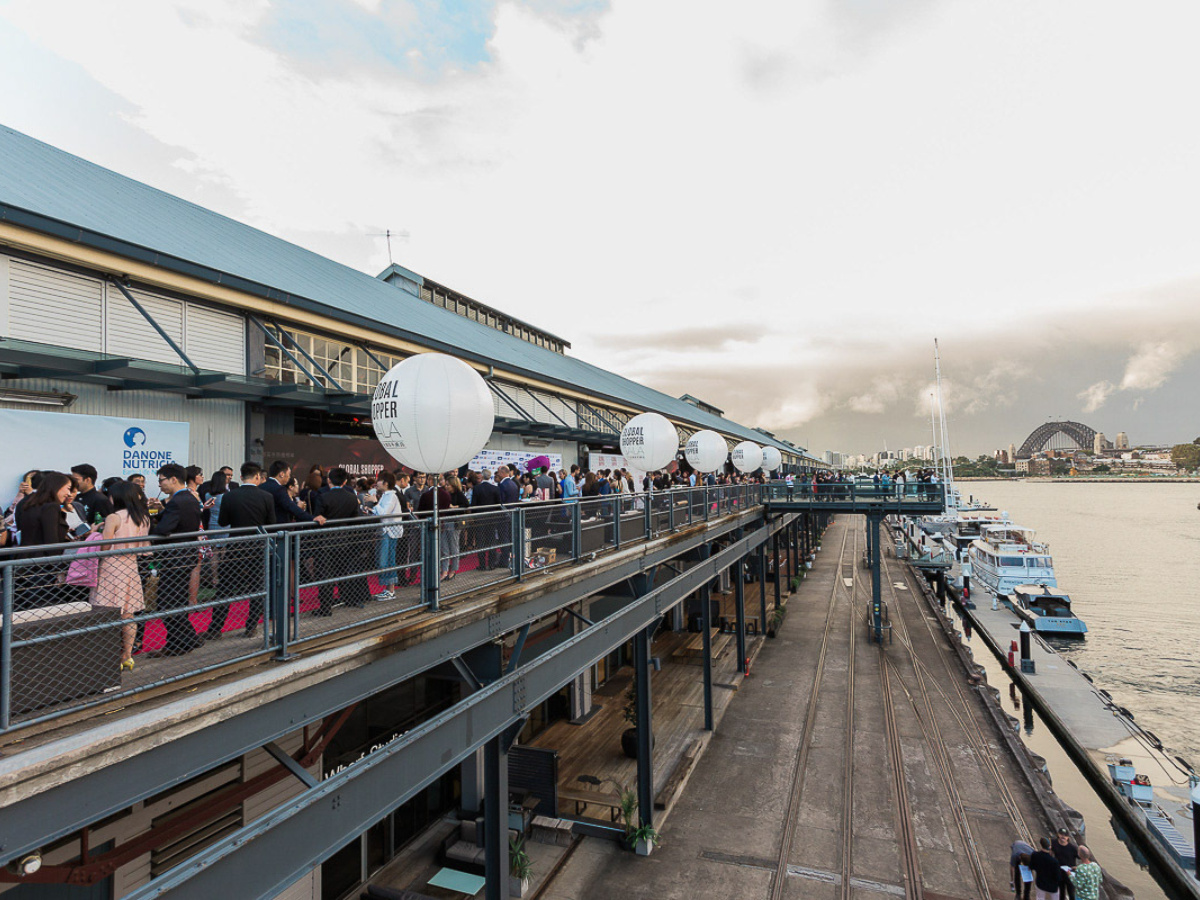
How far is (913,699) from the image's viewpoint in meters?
19.6

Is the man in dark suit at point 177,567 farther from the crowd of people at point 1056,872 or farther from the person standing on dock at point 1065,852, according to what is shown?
the person standing on dock at point 1065,852

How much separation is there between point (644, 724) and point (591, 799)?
9.95 feet

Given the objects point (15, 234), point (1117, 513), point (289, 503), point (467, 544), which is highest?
point (15, 234)

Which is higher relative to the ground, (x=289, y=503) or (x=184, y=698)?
(x=289, y=503)

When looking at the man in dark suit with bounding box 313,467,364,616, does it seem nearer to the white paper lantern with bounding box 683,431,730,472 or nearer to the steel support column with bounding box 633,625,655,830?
the steel support column with bounding box 633,625,655,830

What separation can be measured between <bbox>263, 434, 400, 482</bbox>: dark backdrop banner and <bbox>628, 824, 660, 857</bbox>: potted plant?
345 inches

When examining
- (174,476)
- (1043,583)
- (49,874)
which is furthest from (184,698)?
(1043,583)

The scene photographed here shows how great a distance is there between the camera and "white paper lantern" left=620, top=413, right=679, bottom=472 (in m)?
13.9

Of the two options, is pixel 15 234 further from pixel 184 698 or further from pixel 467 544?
pixel 184 698

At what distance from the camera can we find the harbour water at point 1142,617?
27172mm

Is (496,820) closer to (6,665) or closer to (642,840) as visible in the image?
(6,665)

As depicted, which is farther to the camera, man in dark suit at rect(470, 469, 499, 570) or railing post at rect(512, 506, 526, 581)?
railing post at rect(512, 506, 526, 581)

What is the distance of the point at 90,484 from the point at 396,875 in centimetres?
901

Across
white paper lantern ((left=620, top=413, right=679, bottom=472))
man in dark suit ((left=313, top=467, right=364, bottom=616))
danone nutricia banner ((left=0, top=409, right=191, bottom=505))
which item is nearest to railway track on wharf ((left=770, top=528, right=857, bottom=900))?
white paper lantern ((left=620, top=413, right=679, bottom=472))
